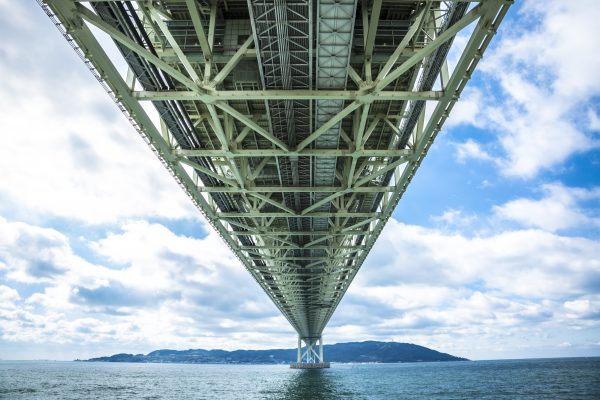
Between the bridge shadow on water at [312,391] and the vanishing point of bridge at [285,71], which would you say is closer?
the vanishing point of bridge at [285,71]

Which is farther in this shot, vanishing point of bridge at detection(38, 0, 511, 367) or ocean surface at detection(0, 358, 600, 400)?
ocean surface at detection(0, 358, 600, 400)

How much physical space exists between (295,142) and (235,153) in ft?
8.40

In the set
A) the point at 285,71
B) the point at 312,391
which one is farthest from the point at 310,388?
the point at 285,71

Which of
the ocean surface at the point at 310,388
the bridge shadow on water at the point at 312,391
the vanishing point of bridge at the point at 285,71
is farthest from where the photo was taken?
the ocean surface at the point at 310,388

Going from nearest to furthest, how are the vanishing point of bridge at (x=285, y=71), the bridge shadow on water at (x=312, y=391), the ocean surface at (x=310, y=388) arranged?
the vanishing point of bridge at (x=285, y=71)
the bridge shadow on water at (x=312, y=391)
the ocean surface at (x=310, y=388)

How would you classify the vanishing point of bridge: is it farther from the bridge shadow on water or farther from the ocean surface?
the ocean surface

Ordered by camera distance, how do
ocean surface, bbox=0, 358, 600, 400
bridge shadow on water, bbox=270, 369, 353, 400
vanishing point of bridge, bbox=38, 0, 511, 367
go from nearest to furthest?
vanishing point of bridge, bbox=38, 0, 511, 367 < bridge shadow on water, bbox=270, 369, 353, 400 < ocean surface, bbox=0, 358, 600, 400

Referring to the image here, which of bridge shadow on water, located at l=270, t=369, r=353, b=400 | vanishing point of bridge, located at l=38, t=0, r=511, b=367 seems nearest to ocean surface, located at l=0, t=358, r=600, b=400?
bridge shadow on water, located at l=270, t=369, r=353, b=400

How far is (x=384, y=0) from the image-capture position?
13.6m

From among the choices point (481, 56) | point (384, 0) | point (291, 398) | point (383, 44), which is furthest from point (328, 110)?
point (291, 398)

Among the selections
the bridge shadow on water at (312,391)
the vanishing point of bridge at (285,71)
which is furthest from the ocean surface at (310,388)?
the vanishing point of bridge at (285,71)

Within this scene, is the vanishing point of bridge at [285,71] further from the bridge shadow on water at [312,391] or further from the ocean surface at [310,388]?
the ocean surface at [310,388]

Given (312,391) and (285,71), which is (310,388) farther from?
(285,71)

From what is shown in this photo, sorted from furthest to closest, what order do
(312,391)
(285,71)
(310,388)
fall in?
(310,388), (312,391), (285,71)
